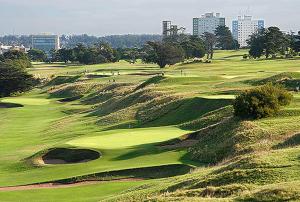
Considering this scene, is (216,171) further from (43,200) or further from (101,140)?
(101,140)

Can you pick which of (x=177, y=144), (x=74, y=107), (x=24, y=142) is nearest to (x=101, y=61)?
(x=74, y=107)

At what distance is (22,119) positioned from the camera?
6309cm

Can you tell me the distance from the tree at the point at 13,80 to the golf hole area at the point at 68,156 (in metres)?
64.0

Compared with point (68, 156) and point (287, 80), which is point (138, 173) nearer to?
point (68, 156)

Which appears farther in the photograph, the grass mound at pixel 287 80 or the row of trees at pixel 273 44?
the row of trees at pixel 273 44

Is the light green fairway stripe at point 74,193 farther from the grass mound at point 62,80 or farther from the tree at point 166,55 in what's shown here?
the tree at point 166,55

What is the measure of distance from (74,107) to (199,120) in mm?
34919

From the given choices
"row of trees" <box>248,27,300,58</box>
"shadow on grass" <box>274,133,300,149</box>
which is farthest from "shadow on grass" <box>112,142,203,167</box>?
"row of trees" <box>248,27,300,58</box>

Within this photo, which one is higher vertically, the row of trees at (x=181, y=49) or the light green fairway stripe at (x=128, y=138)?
the row of trees at (x=181, y=49)

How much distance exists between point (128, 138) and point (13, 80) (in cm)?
6428

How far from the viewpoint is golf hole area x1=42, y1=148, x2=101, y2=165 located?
31.9 meters

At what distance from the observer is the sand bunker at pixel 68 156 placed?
1257 inches

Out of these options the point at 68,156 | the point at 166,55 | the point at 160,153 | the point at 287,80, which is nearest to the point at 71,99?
the point at 166,55

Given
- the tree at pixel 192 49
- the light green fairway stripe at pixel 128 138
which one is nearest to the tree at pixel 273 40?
the tree at pixel 192 49
